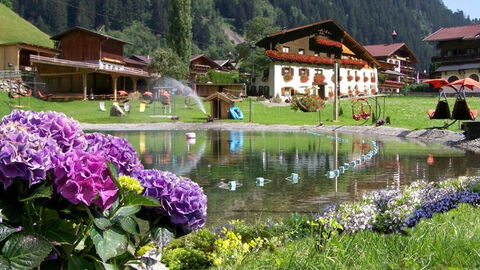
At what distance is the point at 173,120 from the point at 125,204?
1391 inches

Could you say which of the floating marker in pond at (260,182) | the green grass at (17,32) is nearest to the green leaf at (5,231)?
the floating marker in pond at (260,182)

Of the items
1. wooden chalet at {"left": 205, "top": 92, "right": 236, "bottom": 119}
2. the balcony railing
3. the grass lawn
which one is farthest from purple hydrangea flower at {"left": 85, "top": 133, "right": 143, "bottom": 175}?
the balcony railing

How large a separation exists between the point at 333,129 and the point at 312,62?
3693cm

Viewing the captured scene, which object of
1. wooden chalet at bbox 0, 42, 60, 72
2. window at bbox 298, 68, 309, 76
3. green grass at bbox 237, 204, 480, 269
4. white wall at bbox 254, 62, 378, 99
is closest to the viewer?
green grass at bbox 237, 204, 480, 269

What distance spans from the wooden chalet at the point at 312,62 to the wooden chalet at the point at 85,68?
15.0 metres

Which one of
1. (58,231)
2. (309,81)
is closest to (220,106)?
(309,81)

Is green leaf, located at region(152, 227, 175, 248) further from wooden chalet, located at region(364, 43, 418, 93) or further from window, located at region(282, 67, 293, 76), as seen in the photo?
wooden chalet, located at region(364, 43, 418, 93)

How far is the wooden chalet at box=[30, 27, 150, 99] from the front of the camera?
52094 mm

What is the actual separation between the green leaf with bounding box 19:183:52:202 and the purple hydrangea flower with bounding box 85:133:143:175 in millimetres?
420

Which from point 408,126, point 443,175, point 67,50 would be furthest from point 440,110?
point 67,50

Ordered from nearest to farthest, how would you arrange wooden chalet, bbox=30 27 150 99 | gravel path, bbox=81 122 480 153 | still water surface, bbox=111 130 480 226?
1. still water surface, bbox=111 130 480 226
2. gravel path, bbox=81 122 480 153
3. wooden chalet, bbox=30 27 150 99

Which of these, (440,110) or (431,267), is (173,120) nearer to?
(440,110)

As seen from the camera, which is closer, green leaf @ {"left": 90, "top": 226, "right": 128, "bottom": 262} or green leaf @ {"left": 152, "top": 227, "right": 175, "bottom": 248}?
green leaf @ {"left": 90, "top": 226, "right": 128, "bottom": 262}

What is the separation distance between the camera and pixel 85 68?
5156 cm
